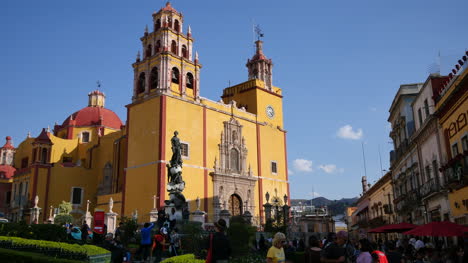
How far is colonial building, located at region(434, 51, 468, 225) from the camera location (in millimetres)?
17141

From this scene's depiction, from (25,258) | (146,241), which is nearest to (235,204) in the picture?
(146,241)

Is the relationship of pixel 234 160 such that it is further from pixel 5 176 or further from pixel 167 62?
pixel 5 176

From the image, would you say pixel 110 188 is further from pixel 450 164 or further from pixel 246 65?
pixel 450 164

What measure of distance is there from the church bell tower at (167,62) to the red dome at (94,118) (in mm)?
15008

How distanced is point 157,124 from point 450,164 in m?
20.6

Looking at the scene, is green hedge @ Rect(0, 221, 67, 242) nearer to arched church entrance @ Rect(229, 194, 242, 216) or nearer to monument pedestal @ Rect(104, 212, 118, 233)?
monument pedestal @ Rect(104, 212, 118, 233)

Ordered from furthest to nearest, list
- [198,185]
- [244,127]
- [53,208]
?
[244,127] → [53,208] → [198,185]

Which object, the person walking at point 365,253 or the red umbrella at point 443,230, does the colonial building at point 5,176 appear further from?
the person walking at point 365,253

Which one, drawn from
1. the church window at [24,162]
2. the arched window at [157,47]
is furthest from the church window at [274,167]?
the church window at [24,162]

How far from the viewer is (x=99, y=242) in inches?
696

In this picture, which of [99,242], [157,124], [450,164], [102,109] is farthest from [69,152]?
[450,164]

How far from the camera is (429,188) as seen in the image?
22.1 meters

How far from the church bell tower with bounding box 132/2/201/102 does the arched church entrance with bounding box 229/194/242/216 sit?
9.06 metres

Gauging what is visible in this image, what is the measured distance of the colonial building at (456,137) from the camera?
17.1 m
